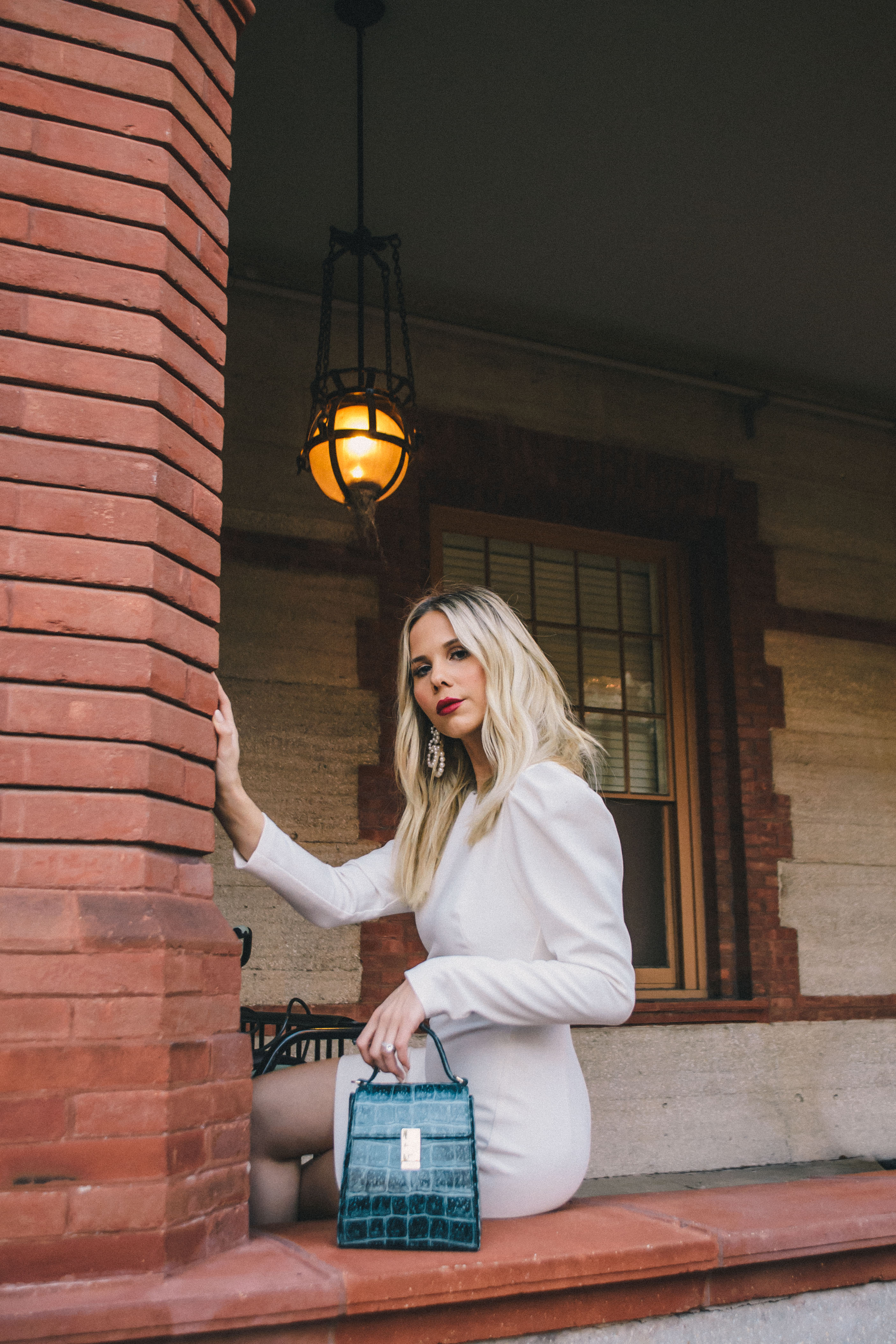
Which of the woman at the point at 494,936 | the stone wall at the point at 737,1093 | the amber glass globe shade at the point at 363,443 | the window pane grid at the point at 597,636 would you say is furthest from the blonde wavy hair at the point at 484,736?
the window pane grid at the point at 597,636

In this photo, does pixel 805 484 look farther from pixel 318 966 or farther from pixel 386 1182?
pixel 386 1182

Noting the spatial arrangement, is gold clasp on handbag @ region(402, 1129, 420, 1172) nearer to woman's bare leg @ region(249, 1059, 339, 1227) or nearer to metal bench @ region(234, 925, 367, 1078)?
woman's bare leg @ region(249, 1059, 339, 1227)

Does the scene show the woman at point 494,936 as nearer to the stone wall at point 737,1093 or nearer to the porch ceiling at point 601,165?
the porch ceiling at point 601,165

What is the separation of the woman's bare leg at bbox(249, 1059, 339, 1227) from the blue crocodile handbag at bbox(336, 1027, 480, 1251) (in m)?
0.30

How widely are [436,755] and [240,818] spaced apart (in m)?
0.58

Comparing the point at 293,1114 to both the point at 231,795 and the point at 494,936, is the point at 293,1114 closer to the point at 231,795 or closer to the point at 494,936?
the point at 494,936

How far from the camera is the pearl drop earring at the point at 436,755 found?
9.32 feet

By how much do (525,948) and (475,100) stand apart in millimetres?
4289

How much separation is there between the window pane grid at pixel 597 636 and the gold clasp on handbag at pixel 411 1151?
16.4 ft

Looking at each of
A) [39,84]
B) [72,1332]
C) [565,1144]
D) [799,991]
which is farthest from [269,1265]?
[799,991]

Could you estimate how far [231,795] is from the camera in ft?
7.99

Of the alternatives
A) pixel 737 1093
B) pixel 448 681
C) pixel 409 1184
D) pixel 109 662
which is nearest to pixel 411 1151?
pixel 409 1184

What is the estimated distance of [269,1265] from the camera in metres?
1.85

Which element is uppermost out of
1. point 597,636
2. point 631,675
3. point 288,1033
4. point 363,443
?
point 363,443
